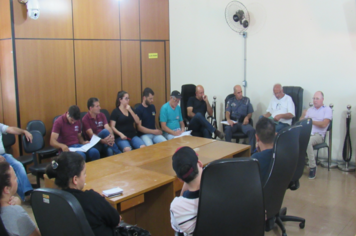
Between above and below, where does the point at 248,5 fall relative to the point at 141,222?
above

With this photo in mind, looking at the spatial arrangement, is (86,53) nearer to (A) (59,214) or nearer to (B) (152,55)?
(B) (152,55)

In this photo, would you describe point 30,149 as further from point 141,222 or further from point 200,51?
point 200,51

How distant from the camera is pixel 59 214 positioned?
1517 mm

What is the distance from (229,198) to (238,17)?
15.3 ft

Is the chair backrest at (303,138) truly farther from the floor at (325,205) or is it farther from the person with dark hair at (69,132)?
the person with dark hair at (69,132)

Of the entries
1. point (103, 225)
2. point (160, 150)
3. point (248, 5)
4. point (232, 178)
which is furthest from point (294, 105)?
point (103, 225)

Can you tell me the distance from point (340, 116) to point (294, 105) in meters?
0.70

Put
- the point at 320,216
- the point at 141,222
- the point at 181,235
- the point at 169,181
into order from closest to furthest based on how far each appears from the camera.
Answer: the point at 181,235 → the point at 169,181 → the point at 141,222 → the point at 320,216

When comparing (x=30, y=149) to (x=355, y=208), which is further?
(x=30, y=149)

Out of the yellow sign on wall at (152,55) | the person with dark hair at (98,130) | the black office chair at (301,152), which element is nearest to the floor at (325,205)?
the black office chair at (301,152)

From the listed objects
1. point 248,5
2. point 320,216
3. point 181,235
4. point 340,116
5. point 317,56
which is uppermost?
point 248,5

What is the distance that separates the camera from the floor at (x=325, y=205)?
3.05m

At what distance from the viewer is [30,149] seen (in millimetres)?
3857

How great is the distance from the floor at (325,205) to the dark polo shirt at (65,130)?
2.92 ft
